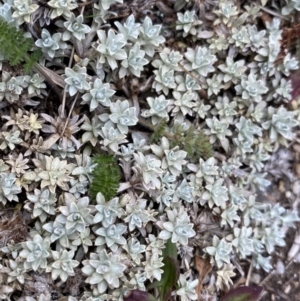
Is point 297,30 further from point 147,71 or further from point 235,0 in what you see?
point 147,71

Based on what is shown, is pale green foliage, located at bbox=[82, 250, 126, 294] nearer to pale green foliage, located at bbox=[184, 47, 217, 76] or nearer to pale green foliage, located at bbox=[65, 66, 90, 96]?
pale green foliage, located at bbox=[65, 66, 90, 96]

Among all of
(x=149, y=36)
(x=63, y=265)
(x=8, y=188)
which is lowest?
(x=63, y=265)

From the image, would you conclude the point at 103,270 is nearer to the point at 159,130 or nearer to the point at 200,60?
the point at 159,130

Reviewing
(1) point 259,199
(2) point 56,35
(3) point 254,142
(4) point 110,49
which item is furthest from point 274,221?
(2) point 56,35

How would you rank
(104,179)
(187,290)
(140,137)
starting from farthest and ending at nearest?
(140,137) → (187,290) → (104,179)

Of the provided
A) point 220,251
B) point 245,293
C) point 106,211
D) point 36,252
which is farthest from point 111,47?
point 245,293

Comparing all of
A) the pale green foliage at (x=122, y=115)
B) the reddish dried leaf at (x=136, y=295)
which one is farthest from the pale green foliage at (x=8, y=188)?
the reddish dried leaf at (x=136, y=295)

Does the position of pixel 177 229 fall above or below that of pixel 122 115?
below
